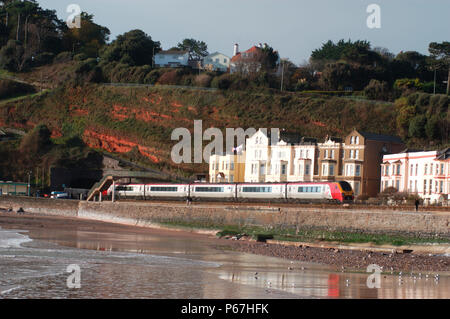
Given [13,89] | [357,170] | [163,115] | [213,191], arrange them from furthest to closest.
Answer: [13,89], [163,115], [357,170], [213,191]

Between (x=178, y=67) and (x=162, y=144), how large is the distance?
110 ft

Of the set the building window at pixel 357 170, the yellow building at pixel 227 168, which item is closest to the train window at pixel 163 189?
the yellow building at pixel 227 168

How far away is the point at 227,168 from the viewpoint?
80.9 m

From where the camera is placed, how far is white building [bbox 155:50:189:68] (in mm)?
138625

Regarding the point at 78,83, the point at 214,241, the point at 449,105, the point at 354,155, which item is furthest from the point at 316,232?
the point at 78,83

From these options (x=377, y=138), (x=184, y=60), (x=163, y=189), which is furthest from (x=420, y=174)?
(x=184, y=60)

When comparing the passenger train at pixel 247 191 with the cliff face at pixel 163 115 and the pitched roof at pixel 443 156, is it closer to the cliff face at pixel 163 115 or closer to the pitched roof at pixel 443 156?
the pitched roof at pixel 443 156

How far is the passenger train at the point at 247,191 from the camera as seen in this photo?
2092 inches

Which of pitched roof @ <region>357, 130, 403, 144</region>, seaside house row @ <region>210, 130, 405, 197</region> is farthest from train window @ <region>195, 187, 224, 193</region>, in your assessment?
pitched roof @ <region>357, 130, 403, 144</region>

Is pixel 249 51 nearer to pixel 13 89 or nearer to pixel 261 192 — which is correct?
pixel 13 89

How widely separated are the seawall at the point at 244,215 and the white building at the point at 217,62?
68.2 m

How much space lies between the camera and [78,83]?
128m

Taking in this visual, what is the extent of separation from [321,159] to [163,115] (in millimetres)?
48543
